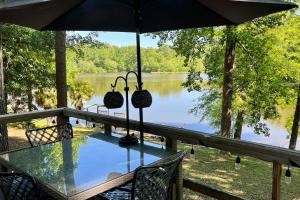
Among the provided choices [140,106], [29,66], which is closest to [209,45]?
[29,66]

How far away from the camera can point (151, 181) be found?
6.01ft

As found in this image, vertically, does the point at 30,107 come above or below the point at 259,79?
below

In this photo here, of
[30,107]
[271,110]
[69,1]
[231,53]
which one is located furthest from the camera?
Result: [30,107]

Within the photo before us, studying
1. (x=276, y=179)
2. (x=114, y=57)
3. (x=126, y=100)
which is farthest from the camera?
(x=114, y=57)

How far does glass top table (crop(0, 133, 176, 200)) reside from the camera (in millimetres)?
1805

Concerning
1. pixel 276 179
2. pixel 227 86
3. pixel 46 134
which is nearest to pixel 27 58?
pixel 227 86

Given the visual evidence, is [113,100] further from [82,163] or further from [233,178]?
[233,178]

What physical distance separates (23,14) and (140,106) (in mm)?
1100

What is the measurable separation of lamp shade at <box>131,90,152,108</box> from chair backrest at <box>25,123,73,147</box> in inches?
42.4

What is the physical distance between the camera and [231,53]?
27.8ft

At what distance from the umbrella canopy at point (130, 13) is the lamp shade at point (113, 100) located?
60cm

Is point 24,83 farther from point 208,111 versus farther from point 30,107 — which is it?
point 208,111

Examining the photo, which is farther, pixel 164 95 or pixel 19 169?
pixel 164 95

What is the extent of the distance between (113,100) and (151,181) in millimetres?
1001
